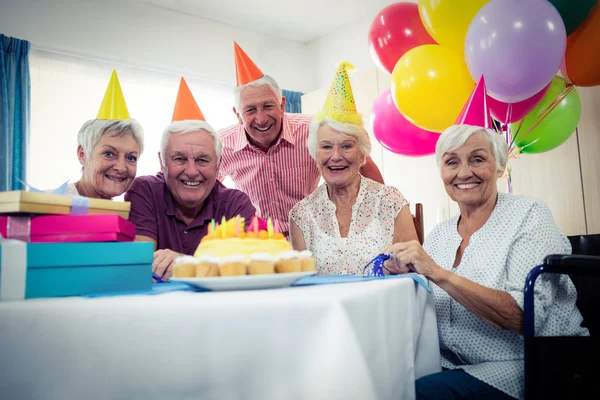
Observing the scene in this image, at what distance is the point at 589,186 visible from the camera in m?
3.25

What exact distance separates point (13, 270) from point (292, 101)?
5.14 m

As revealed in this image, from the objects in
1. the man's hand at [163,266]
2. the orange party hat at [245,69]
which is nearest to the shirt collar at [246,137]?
the orange party hat at [245,69]

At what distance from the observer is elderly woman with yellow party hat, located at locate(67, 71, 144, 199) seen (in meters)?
1.83

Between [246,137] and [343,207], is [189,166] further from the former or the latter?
[246,137]

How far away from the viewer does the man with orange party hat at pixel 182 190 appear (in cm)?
178

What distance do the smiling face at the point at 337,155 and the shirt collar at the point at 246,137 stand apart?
691 mm

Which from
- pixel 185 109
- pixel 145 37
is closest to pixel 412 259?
pixel 185 109

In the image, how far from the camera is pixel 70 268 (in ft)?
2.90

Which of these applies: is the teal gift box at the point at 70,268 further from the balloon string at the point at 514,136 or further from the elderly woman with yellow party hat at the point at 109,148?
the balloon string at the point at 514,136

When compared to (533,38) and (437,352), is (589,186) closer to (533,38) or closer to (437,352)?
(533,38)

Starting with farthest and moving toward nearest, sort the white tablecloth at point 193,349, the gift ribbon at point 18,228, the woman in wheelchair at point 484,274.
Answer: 1. the woman in wheelchair at point 484,274
2. the gift ribbon at point 18,228
3. the white tablecloth at point 193,349

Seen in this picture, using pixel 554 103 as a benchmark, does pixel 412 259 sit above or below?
below

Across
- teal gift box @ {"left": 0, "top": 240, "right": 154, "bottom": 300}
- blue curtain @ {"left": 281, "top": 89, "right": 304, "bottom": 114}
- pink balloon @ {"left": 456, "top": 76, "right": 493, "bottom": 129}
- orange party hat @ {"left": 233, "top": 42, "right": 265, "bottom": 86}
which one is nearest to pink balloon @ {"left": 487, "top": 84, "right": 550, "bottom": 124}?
pink balloon @ {"left": 456, "top": 76, "right": 493, "bottom": 129}

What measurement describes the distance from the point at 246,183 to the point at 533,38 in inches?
60.8
